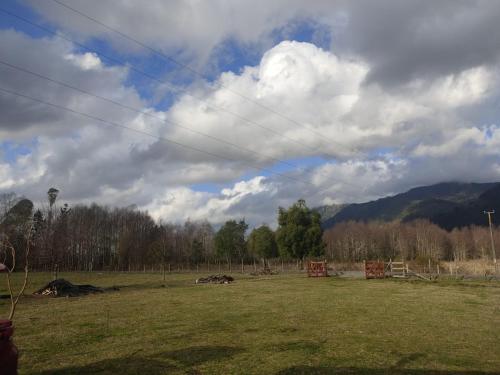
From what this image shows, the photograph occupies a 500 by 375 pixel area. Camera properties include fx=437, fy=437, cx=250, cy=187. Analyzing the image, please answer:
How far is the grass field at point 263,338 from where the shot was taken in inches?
353

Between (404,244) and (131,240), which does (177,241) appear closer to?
(131,240)

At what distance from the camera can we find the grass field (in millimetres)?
8969

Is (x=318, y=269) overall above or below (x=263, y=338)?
above

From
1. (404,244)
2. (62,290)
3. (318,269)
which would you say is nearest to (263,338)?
(62,290)

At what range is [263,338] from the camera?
1178cm

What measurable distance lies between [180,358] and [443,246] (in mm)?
128504

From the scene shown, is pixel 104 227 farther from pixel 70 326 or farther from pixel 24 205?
pixel 70 326

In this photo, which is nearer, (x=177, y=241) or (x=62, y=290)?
(x=62, y=290)

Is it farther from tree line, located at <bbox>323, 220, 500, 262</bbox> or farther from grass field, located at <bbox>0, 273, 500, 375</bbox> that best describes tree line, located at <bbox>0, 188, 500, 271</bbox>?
grass field, located at <bbox>0, 273, 500, 375</bbox>

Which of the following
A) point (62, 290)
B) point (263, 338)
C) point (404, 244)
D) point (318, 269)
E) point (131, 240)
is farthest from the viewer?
point (404, 244)

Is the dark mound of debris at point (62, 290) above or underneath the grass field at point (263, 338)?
above

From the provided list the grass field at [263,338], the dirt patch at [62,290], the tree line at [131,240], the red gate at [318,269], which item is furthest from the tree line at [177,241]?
the grass field at [263,338]

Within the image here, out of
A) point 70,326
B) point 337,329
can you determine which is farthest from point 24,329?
point 337,329

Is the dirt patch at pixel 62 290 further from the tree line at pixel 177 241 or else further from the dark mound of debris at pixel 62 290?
the tree line at pixel 177 241
